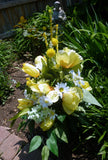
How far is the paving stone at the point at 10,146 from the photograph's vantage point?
1.43m

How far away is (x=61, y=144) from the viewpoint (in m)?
1.31

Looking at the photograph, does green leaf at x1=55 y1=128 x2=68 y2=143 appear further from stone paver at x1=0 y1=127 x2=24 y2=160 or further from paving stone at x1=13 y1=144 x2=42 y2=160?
stone paver at x1=0 y1=127 x2=24 y2=160

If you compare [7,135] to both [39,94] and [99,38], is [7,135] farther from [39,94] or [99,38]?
[99,38]

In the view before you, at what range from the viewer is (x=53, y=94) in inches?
40.5

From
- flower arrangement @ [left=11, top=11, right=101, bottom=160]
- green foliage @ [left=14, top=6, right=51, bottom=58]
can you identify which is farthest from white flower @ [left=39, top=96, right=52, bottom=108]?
green foliage @ [left=14, top=6, right=51, bottom=58]

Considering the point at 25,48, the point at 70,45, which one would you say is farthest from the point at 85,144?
the point at 25,48

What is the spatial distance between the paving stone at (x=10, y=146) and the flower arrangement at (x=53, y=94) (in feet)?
1.71

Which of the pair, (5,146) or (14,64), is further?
(14,64)

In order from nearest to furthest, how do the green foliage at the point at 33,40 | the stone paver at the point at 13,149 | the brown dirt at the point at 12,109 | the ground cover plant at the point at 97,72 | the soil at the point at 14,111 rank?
the ground cover plant at the point at 97,72, the stone paver at the point at 13,149, the soil at the point at 14,111, the brown dirt at the point at 12,109, the green foliage at the point at 33,40

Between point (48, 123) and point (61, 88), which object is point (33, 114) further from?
point (61, 88)

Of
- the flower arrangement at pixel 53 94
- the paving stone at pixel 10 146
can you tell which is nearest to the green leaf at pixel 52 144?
the flower arrangement at pixel 53 94

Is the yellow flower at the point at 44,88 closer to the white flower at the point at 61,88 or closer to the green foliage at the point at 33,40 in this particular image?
the white flower at the point at 61,88

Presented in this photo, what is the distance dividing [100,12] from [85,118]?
9.66 feet

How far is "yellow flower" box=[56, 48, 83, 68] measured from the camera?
1084 mm
